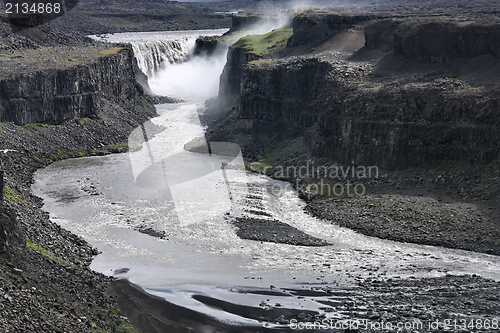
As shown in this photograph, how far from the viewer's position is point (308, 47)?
11994 cm

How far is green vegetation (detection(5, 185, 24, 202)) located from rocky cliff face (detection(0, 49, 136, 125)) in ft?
89.0

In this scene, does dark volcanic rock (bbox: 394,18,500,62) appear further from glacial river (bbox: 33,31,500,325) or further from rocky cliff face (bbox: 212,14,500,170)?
glacial river (bbox: 33,31,500,325)

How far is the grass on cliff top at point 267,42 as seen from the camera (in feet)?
416

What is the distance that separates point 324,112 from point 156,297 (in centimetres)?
4499

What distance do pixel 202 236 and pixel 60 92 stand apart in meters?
49.5

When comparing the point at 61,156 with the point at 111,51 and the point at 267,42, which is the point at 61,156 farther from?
the point at 267,42

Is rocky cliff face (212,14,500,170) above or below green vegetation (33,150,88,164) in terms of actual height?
above

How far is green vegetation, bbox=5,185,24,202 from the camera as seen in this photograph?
72.2 m

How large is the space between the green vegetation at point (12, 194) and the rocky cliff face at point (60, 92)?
27.1m

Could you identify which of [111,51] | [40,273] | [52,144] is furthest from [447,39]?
[111,51]

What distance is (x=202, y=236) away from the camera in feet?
233

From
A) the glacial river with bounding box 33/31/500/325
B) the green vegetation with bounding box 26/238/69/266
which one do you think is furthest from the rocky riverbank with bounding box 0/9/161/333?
the glacial river with bounding box 33/31/500/325

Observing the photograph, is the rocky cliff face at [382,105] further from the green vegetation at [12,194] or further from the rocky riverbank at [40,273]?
the green vegetation at [12,194]

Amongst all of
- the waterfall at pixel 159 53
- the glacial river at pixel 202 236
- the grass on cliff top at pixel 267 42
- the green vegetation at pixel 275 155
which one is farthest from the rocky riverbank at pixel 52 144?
the green vegetation at pixel 275 155
